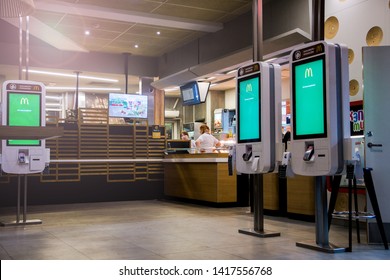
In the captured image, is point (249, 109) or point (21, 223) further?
point (21, 223)

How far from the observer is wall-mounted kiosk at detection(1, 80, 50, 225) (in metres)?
6.22

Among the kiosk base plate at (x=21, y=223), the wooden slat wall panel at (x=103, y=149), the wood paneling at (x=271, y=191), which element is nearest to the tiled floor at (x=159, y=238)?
the kiosk base plate at (x=21, y=223)

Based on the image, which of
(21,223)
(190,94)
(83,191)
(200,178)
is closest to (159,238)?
(21,223)

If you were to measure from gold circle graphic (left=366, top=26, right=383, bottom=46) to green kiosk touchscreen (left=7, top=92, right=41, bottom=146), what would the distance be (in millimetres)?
4630

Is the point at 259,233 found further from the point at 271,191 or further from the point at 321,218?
the point at 271,191

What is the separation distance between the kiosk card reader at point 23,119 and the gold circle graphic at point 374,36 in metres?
4.56

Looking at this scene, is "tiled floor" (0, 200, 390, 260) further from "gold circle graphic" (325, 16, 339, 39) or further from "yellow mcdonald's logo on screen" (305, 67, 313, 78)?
"gold circle graphic" (325, 16, 339, 39)

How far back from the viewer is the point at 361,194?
6.04m

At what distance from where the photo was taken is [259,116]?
4.99 meters

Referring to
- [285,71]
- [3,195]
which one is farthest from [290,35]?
[3,195]

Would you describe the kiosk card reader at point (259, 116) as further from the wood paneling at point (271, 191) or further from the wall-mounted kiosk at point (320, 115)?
the wood paneling at point (271, 191)

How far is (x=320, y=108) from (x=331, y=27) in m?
3.19

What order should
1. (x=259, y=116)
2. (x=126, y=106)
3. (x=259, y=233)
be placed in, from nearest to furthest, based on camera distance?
(x=259, y=116) → (x=259, y=233) → (x=126, y=106)

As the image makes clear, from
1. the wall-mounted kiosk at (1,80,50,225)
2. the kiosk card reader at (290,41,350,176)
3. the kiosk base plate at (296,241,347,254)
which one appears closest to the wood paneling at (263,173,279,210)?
the kiosk base plate at (296,241,347,254)
